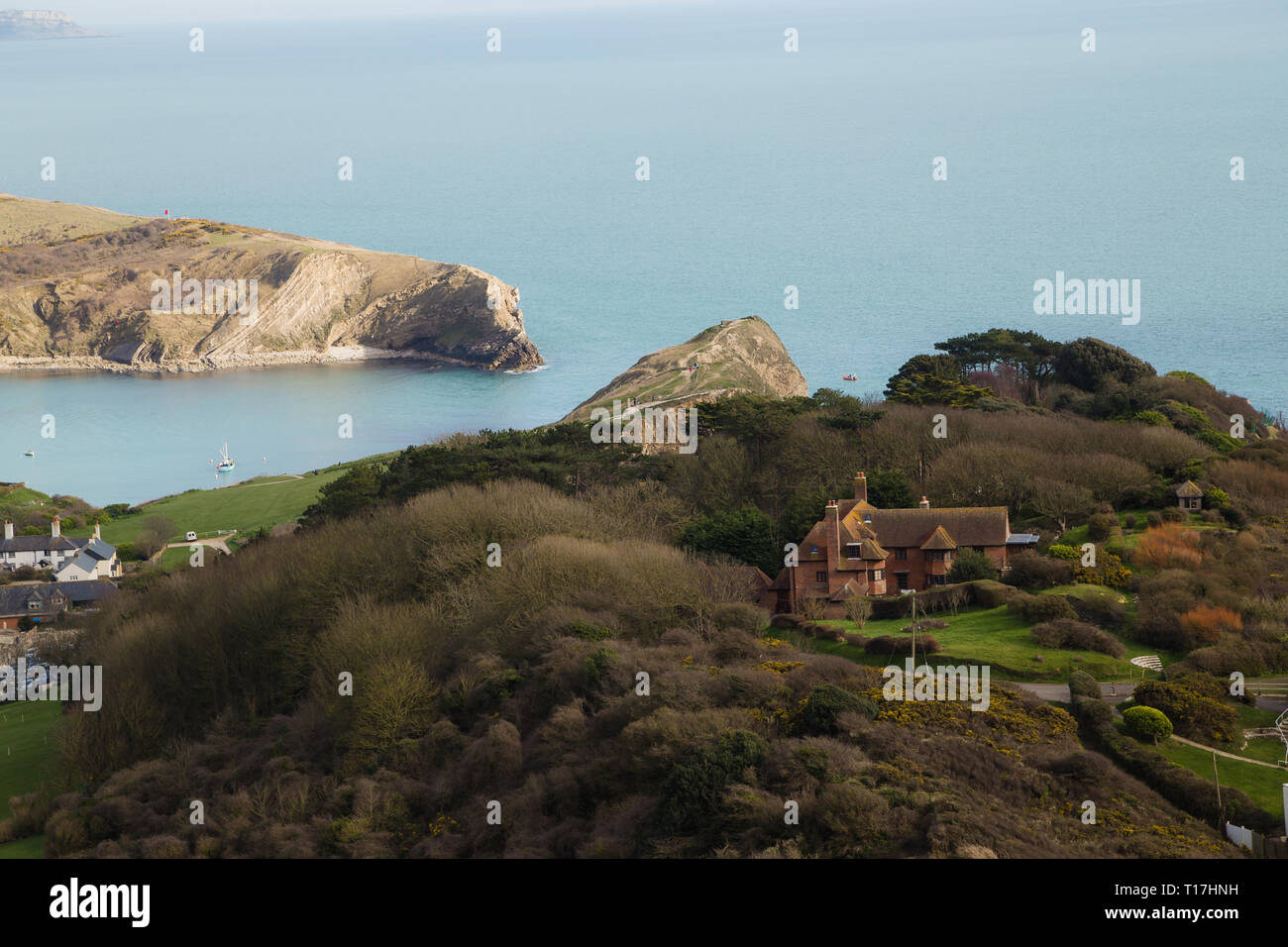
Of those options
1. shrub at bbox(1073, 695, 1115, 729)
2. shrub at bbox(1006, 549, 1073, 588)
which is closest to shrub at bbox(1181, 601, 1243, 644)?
shrub at bbox(1073, 695, 1115, 729)

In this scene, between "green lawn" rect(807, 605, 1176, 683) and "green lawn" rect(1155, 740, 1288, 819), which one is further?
"green lawn" rect(807, 605, 1176, 683)

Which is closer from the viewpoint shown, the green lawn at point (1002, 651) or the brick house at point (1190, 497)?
the green lawn at point (1002, 651)

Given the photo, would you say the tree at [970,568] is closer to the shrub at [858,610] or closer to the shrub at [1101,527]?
the shrub at [858,610]

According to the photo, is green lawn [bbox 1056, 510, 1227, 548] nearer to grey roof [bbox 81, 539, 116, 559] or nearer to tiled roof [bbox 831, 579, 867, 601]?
tiled roof [bbox 831, 579, 867, 601]

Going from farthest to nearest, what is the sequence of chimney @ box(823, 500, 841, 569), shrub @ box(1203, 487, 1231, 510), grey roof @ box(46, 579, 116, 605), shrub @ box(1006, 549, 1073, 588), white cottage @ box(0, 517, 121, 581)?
1. white cottage @ box(0, 517, 121, 581)
2. grey roof @ box(46, 579, 116, 605)
3. shrub @ box(1203, 487, 1231, 510)
4. chimney @ box(823, 500, 841, 569)
5. shrub @ box(1006, 549, 1073, 588)

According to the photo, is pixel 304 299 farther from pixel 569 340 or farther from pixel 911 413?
pixel 911 413

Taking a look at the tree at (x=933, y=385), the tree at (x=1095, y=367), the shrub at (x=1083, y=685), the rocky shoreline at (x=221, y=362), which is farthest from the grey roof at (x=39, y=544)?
the rocky shoreline at (x=221, y=362)

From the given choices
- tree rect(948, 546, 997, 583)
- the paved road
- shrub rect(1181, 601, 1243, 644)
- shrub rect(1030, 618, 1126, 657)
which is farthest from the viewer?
the paved road

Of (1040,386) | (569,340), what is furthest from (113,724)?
(569,340)

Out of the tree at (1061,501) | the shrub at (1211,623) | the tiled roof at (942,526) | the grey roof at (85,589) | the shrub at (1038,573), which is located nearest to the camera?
the shrub at (1211,623)
